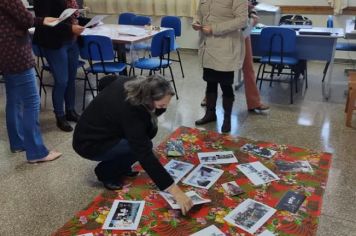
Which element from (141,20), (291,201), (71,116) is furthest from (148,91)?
(141,20)

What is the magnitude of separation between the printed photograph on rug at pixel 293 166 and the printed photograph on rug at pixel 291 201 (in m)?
0.30

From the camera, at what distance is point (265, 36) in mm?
3664

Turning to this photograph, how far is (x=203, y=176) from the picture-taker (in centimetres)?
237

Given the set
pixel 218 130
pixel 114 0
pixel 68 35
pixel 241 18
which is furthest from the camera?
pixel 114 0

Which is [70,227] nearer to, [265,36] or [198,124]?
[198,124]

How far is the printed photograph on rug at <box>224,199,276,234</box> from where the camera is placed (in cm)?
188

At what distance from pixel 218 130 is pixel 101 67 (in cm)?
133

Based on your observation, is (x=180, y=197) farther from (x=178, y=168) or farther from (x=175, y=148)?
(x=175, y=148)

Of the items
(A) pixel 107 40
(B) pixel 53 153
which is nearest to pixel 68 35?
(A) pixel 107 40

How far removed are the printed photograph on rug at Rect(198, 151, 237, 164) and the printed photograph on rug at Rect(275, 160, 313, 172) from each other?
0.32m

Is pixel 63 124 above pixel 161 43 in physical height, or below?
below

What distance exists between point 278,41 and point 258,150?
144 cm

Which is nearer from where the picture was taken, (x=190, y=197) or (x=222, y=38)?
(x=190, y=197)

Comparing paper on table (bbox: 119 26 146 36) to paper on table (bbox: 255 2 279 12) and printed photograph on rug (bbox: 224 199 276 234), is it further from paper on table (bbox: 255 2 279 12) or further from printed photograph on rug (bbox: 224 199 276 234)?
printed photograph on rug (bbox: 224 199 276 234)
